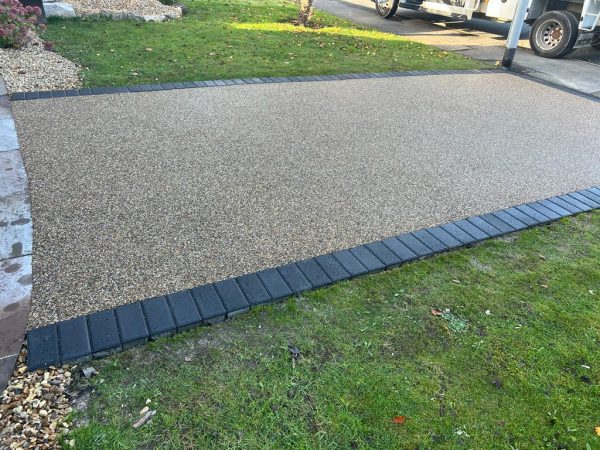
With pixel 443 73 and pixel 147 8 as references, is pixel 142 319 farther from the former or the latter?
pixel 147 8

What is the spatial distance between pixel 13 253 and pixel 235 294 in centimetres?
148

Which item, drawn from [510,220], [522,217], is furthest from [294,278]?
[522,217]

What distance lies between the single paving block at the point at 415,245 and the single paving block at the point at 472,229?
0.47 metres

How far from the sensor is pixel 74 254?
3.14m

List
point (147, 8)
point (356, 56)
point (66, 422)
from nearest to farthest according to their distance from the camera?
point (66, 422) → point (356, 56) → point (147, 8)

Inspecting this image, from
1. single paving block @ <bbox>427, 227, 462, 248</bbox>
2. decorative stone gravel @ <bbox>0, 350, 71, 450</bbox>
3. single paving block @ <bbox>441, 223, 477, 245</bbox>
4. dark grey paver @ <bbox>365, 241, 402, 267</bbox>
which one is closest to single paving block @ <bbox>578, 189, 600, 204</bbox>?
single paving block @ <bbox>441, 223, 477, 245</bbox>

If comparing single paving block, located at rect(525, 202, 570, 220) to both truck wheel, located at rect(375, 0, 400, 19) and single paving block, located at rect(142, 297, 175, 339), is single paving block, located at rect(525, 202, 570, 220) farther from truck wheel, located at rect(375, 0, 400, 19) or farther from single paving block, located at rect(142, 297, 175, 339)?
truck wheel, located at rect(375, 0, 400, 19)

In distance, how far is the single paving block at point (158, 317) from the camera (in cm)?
262

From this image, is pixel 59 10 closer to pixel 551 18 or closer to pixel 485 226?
pixel 485 226

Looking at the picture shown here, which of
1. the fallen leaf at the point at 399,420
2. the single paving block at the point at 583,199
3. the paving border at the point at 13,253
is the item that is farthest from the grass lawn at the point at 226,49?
the fallen leaf at the point at 399,420

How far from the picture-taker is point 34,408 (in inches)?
85.4

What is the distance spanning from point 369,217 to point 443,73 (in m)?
5.57

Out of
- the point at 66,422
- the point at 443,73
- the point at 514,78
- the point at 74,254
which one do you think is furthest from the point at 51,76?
the point at 514,78

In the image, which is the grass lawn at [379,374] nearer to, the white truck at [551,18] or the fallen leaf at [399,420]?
the fallen leaf at [399,420]
